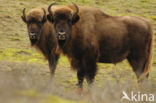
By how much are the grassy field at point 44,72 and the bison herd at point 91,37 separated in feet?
1.43

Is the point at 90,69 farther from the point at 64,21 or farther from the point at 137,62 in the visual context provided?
the point at 137,62

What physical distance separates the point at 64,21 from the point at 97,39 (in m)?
0.92

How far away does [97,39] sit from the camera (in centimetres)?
757

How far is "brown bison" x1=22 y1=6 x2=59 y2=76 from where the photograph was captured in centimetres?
884

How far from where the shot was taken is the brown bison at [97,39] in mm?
7266

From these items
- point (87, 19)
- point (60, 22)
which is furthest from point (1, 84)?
point (87, 19)

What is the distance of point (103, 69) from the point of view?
1072 cm

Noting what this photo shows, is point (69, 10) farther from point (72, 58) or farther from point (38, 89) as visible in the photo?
point (38, 89)

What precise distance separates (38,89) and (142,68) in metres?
5.64

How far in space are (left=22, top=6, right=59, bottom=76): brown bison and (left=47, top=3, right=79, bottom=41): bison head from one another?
59.8 inches
